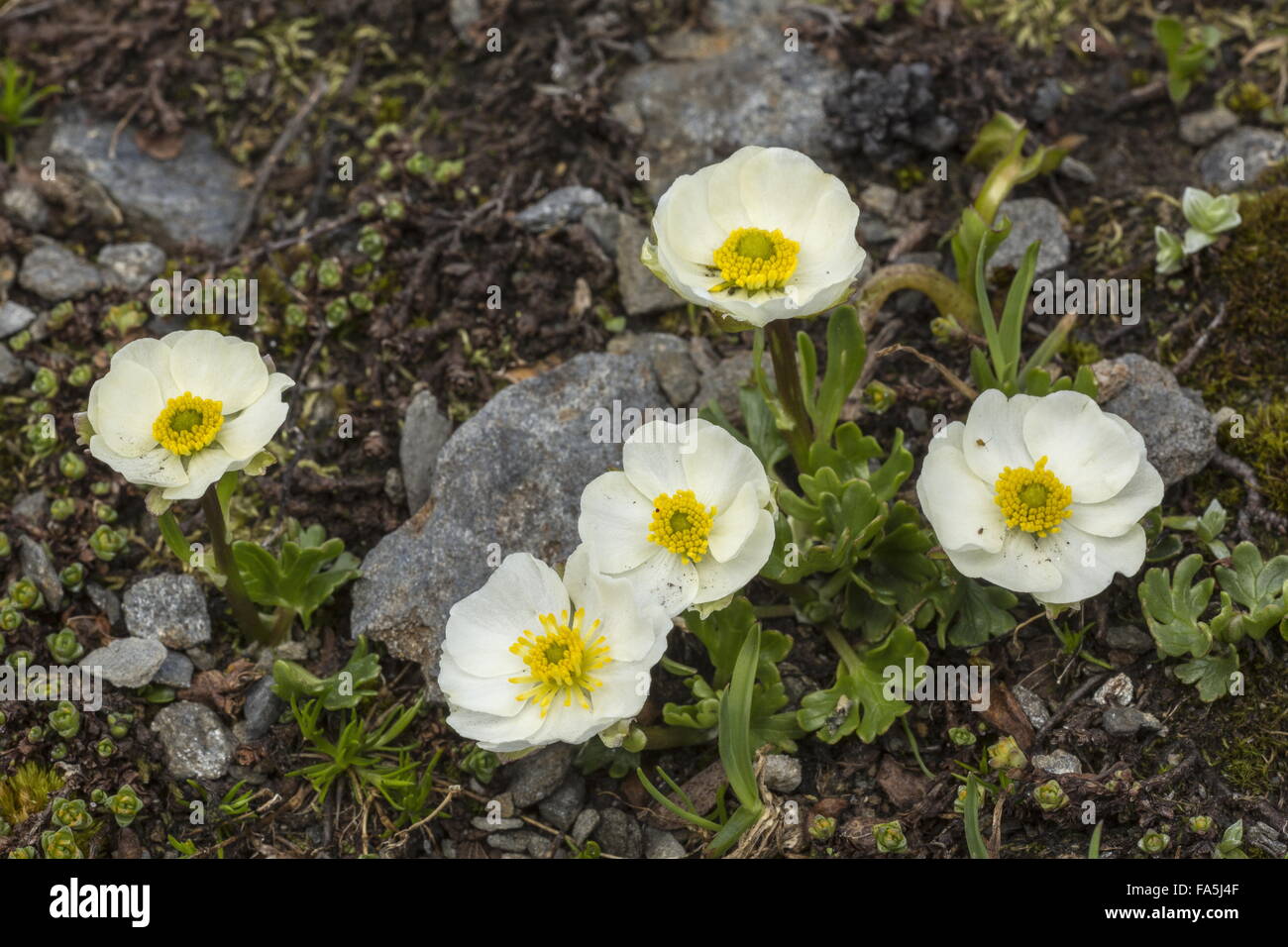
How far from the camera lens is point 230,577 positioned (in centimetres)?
401

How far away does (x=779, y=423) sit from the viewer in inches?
156

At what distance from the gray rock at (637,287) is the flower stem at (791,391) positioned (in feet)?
3.16

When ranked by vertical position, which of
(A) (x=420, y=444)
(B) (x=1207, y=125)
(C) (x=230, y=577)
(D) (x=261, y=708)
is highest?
(B) (x=1207, y=125)

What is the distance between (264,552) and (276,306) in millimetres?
1380

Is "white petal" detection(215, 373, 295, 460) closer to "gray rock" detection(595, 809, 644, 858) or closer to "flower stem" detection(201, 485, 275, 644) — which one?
"flower stem" detection(201, 485, 275, 644)

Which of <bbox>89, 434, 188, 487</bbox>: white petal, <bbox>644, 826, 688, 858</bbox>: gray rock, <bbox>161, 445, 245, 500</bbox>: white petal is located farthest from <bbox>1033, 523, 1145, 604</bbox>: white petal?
<bbox>89, 434, 188, 487</bbox>: white petal

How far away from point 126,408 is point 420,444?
45.6 inches

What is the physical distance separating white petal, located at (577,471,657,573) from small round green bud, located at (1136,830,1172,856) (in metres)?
1.66

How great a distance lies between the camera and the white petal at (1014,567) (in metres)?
3.49

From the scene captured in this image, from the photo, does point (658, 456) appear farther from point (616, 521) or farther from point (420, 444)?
point (420, 444)

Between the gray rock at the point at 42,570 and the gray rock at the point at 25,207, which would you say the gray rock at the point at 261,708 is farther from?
the gray rock at the point at 25,207

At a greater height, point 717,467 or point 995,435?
point 995,435

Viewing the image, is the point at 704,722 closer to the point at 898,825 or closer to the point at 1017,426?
the point at 898,825

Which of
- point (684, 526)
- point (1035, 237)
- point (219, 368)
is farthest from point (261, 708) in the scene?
point (1035, 237)
